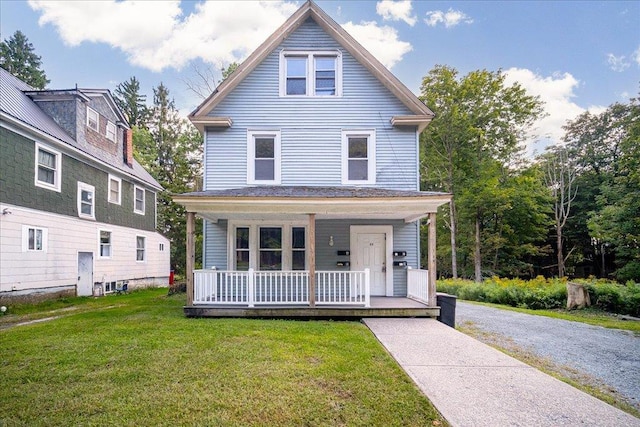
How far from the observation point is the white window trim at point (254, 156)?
1061 centimetres

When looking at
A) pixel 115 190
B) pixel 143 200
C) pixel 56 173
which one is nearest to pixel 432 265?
pixel 56 173

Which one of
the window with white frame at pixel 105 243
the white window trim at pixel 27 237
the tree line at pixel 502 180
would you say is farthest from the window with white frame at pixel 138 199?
the tree line at pixel 502 180

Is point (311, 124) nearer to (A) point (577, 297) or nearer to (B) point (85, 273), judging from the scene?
(A) point (577, 297)

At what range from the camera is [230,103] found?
10734mm

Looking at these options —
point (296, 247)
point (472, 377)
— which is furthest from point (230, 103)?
point (472, 377)

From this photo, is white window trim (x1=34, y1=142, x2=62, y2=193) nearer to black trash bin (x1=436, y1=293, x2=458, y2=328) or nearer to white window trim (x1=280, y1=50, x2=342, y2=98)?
white window trim (x1=280, y1=50, x2=342, y2=98)

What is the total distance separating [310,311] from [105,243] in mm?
12054

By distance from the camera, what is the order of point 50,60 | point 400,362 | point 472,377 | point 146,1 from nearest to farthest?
1. point 472,377
2. point 400,362
3. point 146,1
4. point 50,60

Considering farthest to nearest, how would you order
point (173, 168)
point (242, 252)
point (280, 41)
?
point (173, 168), point (280, 41), point (242, 252)

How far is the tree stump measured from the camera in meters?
12.0

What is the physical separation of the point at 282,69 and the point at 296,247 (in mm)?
5571

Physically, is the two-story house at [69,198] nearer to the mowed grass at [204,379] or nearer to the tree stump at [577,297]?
the mowed grass at [204,379]

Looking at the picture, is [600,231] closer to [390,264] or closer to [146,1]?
[390,264]

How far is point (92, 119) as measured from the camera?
49.8 ft
